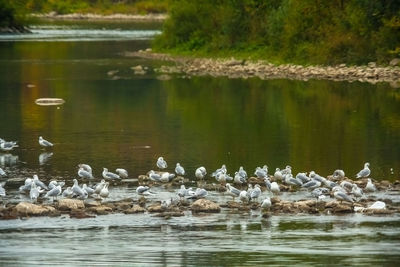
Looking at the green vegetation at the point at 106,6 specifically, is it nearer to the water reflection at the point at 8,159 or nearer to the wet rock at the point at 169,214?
the water reflection at the point at 8,159

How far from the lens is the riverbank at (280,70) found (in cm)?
5719

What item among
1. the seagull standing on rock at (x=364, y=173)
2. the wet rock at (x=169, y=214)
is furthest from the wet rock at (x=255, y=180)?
the wet rock at (x=169, y=214)

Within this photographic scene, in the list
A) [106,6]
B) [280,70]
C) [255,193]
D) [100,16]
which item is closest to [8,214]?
[255,193]

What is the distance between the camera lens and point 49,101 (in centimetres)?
5006

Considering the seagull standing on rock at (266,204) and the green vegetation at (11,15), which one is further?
the green vegetation at (11,15)

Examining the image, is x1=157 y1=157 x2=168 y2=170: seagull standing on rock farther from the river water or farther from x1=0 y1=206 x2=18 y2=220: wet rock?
x1=0 y1=206 x2=18 y2=220: wet rock

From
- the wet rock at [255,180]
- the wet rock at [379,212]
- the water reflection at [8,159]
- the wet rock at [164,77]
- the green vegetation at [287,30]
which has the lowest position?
the wet rock at [379,212]

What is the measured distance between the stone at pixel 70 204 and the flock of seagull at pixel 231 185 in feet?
2.40

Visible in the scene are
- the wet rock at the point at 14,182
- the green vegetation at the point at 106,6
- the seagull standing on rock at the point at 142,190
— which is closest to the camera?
the seagull standing on rock at the point at 142,190

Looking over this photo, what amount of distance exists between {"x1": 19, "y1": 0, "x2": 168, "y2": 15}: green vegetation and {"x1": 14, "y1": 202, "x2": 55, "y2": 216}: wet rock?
146167mm

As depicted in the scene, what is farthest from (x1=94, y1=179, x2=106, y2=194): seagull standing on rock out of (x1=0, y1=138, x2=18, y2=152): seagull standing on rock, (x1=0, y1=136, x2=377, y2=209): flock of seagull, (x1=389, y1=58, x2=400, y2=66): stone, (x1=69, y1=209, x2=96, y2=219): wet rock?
(x1=389, y1=58, x2=400, y2=66): stone

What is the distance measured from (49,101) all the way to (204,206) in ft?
85.8

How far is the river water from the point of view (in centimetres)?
Answer: 2148

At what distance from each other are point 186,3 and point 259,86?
88.6 feet
